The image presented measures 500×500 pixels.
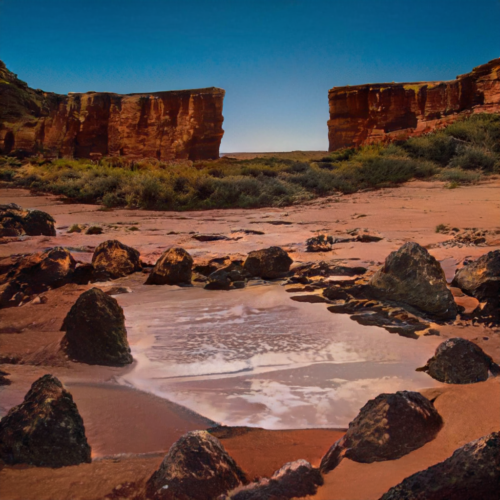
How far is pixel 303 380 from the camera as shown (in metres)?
1.97

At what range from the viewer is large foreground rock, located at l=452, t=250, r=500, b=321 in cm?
261

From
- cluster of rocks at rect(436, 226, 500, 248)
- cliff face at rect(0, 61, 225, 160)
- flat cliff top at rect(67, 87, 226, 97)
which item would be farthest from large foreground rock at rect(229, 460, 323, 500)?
flat cliff top at rect(67, 87, 226, 97)

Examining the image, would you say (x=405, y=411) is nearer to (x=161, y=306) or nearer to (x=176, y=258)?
(x=161, y=306)

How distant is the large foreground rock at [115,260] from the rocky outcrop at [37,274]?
0.24 metres

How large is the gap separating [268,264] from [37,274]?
174 cm

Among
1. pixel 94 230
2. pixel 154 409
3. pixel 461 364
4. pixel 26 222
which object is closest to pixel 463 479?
pixel 461 364

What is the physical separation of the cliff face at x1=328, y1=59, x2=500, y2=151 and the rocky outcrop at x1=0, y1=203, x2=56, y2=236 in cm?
1714

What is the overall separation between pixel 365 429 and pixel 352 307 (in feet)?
4.98

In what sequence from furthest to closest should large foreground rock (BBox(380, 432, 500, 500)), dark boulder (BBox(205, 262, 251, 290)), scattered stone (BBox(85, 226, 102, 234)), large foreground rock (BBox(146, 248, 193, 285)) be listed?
scattered stone (BBox(85, 226, 102, 234)), large foreground rock (BBox(146, 248, 193, 285)), dark boulder (BBox(205, 262, 251, 290)), large foreground rock (BBox(380, 432, 500, 500))

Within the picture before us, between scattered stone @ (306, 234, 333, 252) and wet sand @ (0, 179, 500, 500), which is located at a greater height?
scattered stone @ (306, 234, 333, 252)

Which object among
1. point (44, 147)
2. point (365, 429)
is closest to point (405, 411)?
point (365, 429)

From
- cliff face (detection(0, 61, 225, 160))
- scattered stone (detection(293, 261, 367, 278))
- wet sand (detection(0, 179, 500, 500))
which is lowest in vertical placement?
wet sand (detection(0, 179, 500, 500))

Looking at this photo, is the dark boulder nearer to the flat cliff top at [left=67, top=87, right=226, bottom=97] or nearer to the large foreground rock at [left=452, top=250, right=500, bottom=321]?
the large foreground rock at [left=452, top=250, right=500, bottom=321]

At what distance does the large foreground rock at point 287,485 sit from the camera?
1117 millimetres
